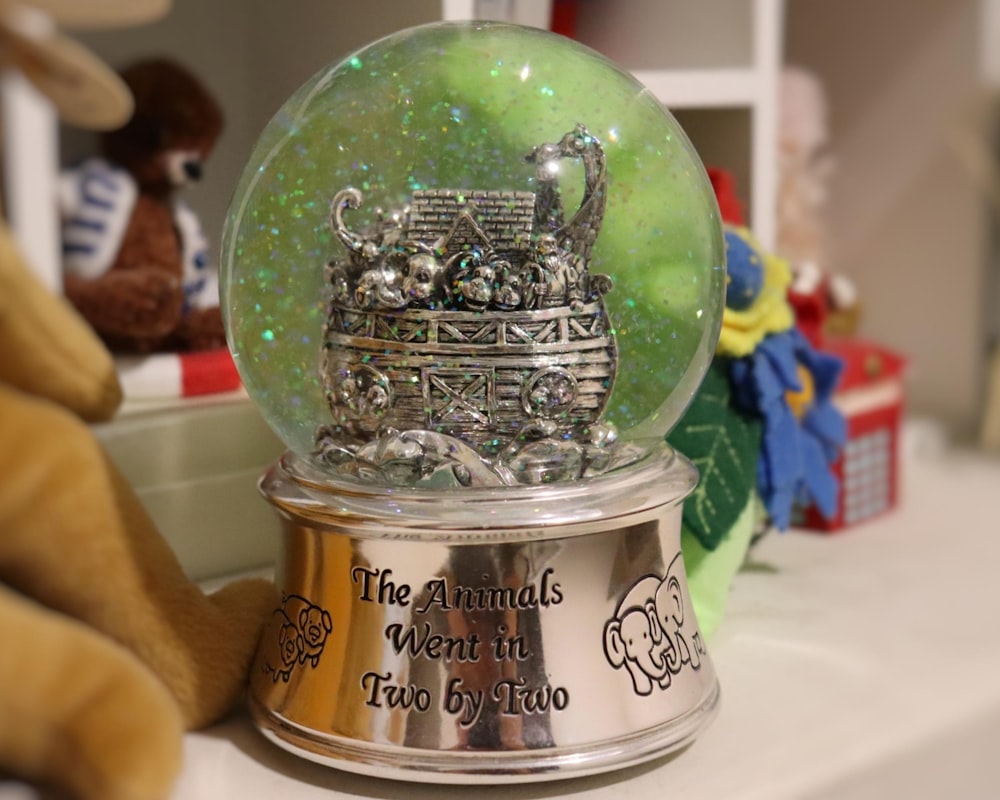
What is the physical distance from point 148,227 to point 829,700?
0.49 meters

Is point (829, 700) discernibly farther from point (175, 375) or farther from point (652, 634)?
point (175, 375)

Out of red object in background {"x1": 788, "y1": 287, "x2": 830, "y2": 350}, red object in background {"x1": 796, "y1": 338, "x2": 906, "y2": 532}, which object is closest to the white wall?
red object in background {"x1": 796, "y1": 338, "x2": 906, "y2": 532}

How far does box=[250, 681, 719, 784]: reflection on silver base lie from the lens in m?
0.49

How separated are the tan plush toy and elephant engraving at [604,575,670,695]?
18cm

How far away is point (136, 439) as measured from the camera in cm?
68

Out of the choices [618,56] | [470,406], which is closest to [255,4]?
[618,56]

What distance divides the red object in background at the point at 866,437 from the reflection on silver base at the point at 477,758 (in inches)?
17.5

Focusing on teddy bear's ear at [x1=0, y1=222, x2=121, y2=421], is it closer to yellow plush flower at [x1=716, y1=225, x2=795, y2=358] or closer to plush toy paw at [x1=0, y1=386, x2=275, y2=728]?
plush toy paw at [x1=0, y1=386, x2=275, y2=728]

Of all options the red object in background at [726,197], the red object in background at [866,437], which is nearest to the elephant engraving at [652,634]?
the red object in background at [726,197]

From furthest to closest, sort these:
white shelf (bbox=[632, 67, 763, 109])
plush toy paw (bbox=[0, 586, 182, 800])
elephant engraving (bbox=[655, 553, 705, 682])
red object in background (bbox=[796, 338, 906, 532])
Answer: red object in background (bbox=[796, 338, 906, 532]) → white shelf (bbox=[632, 67, 763, 109]) → elephant engraving (bbox=[655, 553, 705, 682]) → plush toy paw (bbox=[0, 586, 182, 800])

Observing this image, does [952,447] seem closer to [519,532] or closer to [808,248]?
[808,248]

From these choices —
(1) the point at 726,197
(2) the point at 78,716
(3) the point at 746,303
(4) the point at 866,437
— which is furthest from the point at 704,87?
(2) the point at 78,716

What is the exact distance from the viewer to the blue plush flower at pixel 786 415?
690 mm

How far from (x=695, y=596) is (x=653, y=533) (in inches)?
5.7
